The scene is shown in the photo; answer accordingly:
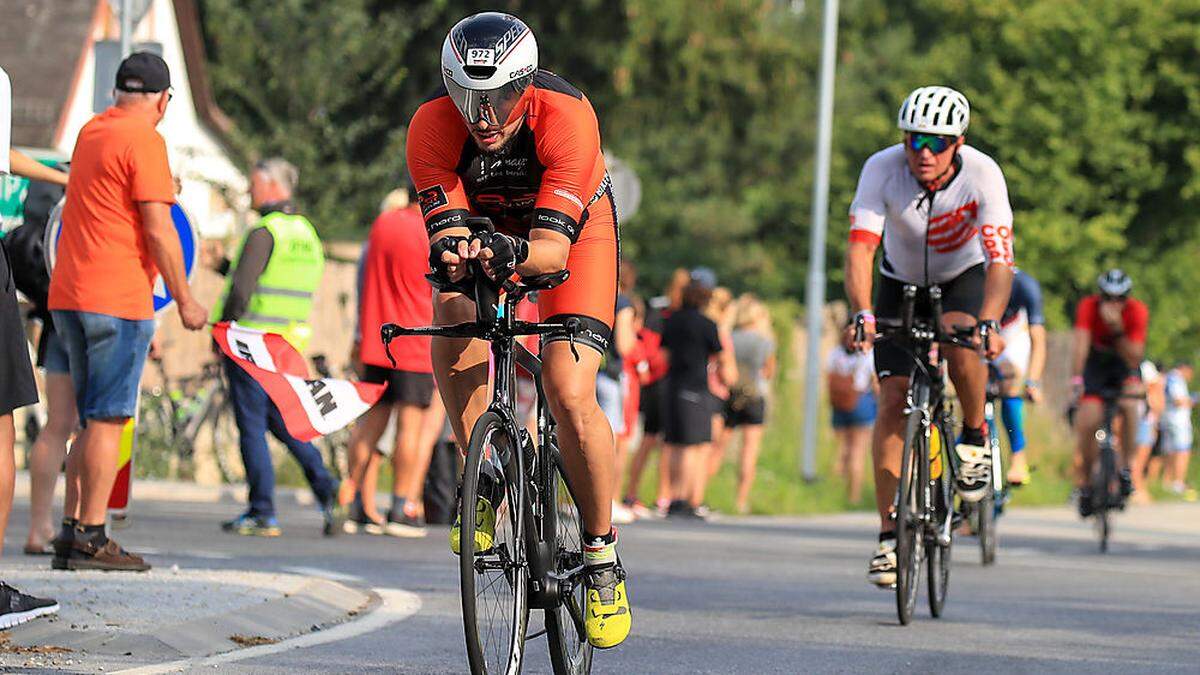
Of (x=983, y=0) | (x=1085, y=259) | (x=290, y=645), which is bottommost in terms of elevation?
(x=290, y=645)

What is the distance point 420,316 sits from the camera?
13797mm

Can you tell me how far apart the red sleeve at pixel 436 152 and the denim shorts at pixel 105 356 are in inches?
121

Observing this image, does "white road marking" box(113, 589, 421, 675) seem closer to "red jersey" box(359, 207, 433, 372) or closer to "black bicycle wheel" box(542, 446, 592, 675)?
"black bicycle wheel" box(542, 446, 592, 675)

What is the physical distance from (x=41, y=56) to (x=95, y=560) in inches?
988

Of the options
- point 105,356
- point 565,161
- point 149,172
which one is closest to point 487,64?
point 565,161

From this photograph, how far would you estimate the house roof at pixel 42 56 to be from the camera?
32344 mm

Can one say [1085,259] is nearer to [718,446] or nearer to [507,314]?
[718,446]

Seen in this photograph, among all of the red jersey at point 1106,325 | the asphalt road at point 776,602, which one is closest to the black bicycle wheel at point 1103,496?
the asphalt road at point 776,602

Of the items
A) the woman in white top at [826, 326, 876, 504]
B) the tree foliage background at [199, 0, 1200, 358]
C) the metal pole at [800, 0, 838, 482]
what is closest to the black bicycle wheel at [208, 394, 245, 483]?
A: the woman in white top at [826, 326, 876, 504]

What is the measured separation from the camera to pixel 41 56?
1323 inches

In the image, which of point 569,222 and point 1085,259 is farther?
point 1085,259

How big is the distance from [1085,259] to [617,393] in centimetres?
2961

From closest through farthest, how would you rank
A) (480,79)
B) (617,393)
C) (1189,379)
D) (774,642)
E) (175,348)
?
(480,79)
(774,642)
(617,393)
(175,348)
(1189,379)

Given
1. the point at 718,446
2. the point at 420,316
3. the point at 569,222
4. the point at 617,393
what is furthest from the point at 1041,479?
the point at 569,222
